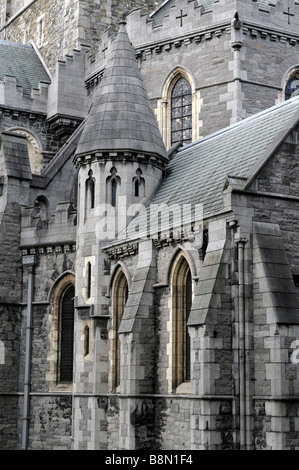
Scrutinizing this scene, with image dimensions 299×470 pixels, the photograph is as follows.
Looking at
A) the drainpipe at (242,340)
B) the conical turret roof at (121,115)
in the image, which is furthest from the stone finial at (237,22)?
the drainpipe at (242,340)

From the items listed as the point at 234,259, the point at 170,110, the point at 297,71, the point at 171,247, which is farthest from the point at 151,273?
the point at 297,71

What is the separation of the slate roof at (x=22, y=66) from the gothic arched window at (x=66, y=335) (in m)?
11.4

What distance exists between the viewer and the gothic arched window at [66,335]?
25.7 metres

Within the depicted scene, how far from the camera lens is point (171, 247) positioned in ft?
69.5

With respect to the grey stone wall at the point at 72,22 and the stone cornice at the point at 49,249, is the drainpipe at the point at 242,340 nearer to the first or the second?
the stone cornice at the point at 49,249

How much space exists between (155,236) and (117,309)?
114 inches

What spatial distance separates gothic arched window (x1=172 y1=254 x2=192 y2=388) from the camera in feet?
68.2

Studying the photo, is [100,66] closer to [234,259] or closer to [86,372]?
[86,372]

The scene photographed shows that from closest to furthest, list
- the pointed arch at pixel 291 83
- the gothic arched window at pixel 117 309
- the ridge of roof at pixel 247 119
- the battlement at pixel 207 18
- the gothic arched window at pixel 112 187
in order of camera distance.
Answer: the ridge of roof at pixel 247 119
the gothic arched window at pixel 117 309
the gothic arched window at pixel 112 187
the battlement at pixel 207 18
the pointed arch at pixel 291 83

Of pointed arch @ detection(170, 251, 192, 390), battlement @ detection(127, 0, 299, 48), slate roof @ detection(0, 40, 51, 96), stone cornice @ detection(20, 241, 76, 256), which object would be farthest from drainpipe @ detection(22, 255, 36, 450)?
slate roof @ detection(0, 40, 51, 96)

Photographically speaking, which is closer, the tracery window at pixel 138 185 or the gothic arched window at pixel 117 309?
the gothic arched window at pixel 117 309

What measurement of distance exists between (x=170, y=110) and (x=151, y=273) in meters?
9.74

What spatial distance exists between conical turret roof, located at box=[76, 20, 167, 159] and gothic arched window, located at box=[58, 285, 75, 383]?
454cm

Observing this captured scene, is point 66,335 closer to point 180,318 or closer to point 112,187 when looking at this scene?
point 112,187
